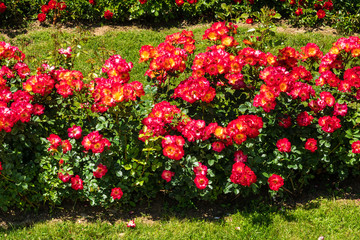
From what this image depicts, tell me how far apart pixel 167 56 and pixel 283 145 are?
1.22 m

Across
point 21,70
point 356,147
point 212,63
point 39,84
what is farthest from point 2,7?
point 356,147

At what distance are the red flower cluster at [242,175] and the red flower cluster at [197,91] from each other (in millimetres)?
574

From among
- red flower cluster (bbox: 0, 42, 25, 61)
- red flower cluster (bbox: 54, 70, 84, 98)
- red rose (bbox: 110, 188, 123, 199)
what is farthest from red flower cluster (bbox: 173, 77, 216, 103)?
red flower cluster (bbox: 0, 42, 25, 61)

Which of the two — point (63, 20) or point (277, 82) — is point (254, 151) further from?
point (63, 20)

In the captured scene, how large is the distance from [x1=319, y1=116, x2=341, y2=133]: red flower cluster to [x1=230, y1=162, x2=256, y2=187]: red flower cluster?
748 millimetres

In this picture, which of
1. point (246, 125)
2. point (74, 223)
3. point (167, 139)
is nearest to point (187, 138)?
point (167, 139)

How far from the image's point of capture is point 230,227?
11.1ft

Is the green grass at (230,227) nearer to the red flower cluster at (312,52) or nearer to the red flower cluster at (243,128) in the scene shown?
the red flower cluster at (243,128)


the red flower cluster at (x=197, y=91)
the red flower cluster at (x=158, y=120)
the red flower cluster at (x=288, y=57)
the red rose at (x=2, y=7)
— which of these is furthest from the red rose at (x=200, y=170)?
the red rose at (x=2, y=7)

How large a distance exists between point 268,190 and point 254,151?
0.37 meters

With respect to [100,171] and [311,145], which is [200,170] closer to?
[100,171]

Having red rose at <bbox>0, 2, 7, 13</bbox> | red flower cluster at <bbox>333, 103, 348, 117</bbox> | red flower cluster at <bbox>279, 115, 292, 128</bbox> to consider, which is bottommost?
red flower cluster at <bbox>279, 115, 292, 128</bbox>

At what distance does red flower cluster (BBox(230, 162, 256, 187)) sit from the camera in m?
3.13

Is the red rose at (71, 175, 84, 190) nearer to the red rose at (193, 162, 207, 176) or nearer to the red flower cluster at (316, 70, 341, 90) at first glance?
the red rose at (193, 162, 207, 176)
